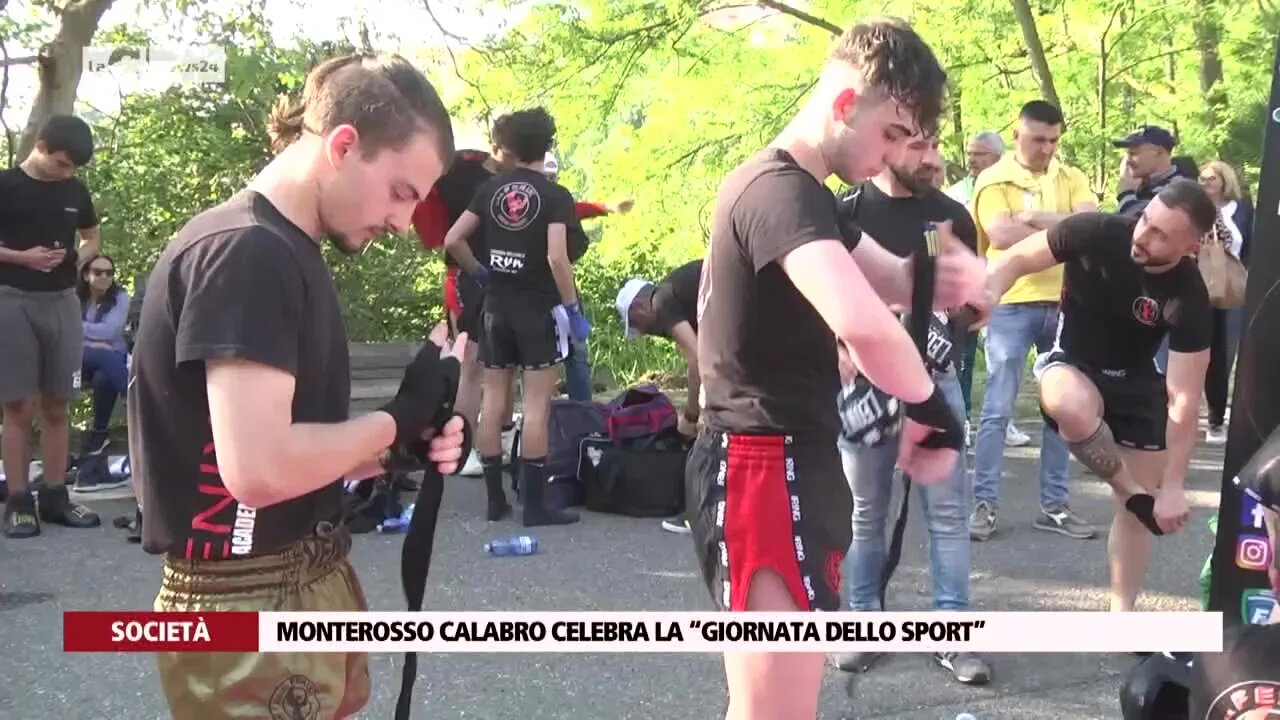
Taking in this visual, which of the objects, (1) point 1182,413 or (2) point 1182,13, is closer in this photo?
(1) point 1182,413

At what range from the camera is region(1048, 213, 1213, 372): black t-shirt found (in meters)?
3.97

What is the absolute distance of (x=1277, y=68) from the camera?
2768mm

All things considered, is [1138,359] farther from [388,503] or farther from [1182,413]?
[388,503]

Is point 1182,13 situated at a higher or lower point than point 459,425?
higher

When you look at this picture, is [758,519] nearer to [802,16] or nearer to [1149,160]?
[1149,160]

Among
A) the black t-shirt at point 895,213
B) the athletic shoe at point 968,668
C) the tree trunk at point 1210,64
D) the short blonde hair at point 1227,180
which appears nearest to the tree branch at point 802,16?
the tree trunk at point 1210,64

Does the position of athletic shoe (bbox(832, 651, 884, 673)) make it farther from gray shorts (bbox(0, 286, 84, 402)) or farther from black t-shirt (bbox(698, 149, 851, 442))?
gray shorts (bbox(0, 286, 84, 402))

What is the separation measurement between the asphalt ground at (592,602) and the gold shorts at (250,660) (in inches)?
74.6

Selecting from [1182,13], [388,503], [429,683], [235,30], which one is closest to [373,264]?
[235,30]

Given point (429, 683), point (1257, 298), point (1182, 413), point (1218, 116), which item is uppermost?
point (1218, 116)

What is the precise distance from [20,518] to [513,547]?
240 centimetres

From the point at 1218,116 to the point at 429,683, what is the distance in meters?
11.2

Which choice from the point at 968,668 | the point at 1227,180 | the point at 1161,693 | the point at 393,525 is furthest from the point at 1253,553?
the point at 1227,180

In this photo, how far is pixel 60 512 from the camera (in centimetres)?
596
